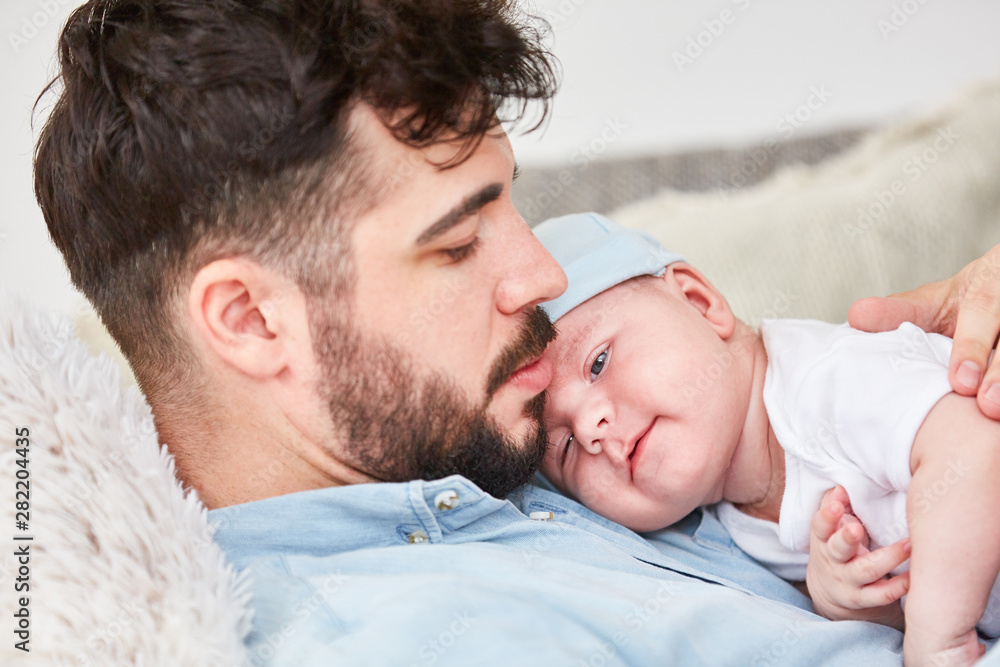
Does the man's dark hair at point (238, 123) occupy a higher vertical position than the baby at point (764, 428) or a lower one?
higher

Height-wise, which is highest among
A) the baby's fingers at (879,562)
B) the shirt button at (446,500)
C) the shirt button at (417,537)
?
the shirt button at (446,500)

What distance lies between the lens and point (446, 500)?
1.11 metres

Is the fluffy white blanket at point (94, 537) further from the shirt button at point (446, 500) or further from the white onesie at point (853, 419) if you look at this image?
the white onesie at point (853, 419)

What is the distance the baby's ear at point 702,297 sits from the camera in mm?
1458

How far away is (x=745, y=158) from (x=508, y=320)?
141cm

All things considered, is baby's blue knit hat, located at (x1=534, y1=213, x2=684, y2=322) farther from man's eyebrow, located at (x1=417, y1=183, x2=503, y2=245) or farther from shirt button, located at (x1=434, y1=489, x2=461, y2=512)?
shirt button, located at (x1=434, y1=489, x2=461, y2=512)

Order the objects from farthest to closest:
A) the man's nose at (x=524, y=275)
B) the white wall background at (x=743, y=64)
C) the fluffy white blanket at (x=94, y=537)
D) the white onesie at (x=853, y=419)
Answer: the white wall background at (x=743, y=64) → the man's nose at (x=524, y=275) → the white onesie at (x=853, y=419) → the fluffy white blanket at (x=94, y=537)

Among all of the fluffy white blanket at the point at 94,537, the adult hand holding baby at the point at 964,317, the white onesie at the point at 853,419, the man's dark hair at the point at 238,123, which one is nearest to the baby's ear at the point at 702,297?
the white onesie at the point at 853,419

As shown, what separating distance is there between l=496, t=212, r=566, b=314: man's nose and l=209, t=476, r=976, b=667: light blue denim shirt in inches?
10.9

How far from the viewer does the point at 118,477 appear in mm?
950

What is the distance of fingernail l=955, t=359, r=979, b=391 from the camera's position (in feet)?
3.43

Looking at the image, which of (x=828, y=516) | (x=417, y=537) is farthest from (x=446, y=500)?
(x=828, y=516)

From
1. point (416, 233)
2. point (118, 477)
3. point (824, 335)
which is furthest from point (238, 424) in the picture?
point (824, 335)

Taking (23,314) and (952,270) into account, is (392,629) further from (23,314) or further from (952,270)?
(952,270)
